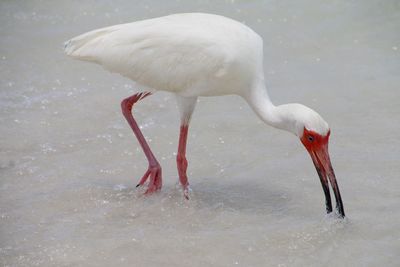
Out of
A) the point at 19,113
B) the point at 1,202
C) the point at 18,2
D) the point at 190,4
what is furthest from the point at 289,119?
the point at 18,2

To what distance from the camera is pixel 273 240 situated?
5043 millimetres

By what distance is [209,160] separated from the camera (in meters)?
6.27

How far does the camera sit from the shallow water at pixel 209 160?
4980 mm

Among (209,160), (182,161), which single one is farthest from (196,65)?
(209,160)

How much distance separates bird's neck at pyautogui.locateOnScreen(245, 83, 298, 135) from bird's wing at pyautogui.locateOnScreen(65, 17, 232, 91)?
0.31 metres

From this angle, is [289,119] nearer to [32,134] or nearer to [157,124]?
[157,124]

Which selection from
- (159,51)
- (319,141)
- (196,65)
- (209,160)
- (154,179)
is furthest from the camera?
(209,160)

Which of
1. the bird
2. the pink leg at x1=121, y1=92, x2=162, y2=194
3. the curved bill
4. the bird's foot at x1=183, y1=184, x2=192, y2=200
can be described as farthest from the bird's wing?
the curved bill

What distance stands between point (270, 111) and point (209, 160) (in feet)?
3.17

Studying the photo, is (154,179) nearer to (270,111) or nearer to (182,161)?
(182,161)

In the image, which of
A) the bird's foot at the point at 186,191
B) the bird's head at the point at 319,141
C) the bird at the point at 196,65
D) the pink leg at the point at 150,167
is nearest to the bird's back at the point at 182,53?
the bird at the point at 196,65

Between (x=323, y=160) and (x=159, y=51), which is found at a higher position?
(x=159, y=51)

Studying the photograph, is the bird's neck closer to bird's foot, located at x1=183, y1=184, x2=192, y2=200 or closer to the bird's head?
the bird's head

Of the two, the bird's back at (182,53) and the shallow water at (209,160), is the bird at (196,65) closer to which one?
the bird's back at (182,53)
